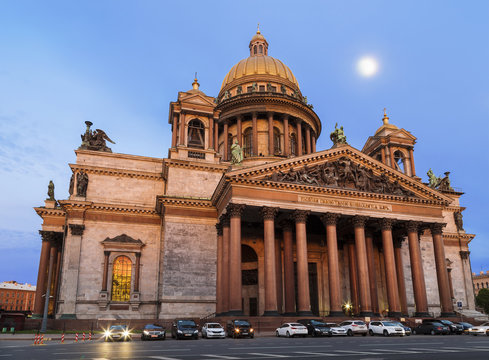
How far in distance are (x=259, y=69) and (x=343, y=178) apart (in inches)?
1206

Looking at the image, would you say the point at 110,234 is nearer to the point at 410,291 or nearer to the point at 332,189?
the point at 332,189

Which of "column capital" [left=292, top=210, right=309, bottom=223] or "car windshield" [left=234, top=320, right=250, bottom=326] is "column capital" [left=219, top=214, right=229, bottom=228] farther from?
"car windshield" [left=234, top=320, right=250, bottom=326]

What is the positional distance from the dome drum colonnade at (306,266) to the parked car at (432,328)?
369cm

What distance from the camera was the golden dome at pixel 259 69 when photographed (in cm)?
6269

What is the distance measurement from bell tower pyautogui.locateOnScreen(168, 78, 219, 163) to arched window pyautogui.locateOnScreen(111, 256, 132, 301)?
38.1 ft

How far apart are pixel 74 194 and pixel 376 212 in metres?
28.9

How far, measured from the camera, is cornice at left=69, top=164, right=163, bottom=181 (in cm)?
4147

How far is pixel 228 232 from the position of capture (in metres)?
37.0

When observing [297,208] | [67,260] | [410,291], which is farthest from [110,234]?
[410,291]

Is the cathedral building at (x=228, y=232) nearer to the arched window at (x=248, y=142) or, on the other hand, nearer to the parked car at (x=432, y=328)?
the parked car at (x=432, y=328)

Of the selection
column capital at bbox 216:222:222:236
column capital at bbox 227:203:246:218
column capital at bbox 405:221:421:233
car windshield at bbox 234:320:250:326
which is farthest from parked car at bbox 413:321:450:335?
column capital at bbox 216:222:222:236

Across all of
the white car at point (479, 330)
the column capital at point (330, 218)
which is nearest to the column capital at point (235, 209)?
the column capital at point (330, 218)

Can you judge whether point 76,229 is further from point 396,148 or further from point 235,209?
point 396,148

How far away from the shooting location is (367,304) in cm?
3484
